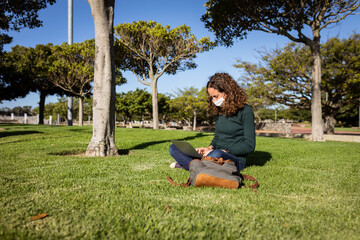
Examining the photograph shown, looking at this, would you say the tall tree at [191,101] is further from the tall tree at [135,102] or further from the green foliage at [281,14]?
the green foliage at [281,14]

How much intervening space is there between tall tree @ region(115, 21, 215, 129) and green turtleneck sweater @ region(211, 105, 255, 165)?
16187 millimetres

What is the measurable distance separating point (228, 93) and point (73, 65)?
22648mm

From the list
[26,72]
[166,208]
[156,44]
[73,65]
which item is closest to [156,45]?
[156,44]

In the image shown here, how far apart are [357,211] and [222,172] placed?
1.24 metres

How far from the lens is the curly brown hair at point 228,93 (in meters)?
3.26

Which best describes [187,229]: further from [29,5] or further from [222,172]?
[29,5]

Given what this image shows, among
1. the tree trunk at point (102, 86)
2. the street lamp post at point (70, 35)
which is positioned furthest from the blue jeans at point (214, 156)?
the street lamp post at point (70, 35)

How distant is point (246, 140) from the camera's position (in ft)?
10.5

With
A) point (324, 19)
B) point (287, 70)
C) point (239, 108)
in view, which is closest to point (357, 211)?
point (239, 108)

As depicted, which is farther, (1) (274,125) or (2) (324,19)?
(1) (274,125)

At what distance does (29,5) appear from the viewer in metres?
10.2

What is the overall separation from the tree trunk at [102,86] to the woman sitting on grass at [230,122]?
244 cm

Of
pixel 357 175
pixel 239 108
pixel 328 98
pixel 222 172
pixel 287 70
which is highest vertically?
pixel 287 70

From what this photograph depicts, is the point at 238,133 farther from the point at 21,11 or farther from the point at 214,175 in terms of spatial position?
the point at 21,11
